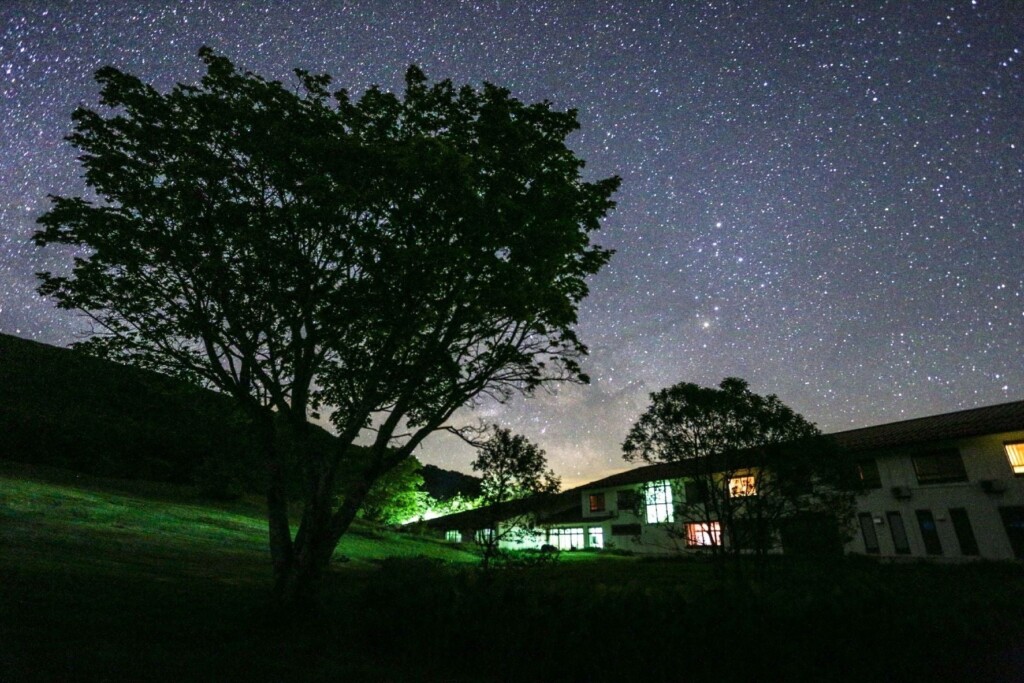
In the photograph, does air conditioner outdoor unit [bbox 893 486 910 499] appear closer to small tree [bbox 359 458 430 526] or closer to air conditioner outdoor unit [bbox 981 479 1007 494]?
air conditioner outdoor unit [bbox 981 479 1007 494]

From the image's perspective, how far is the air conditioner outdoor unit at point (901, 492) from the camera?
26.7 metres

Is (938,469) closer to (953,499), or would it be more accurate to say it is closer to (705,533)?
(953,499)

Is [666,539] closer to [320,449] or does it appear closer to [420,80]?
[320,449]

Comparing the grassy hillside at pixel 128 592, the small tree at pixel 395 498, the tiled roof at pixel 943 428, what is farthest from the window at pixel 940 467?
the small tree at pixel 395 498

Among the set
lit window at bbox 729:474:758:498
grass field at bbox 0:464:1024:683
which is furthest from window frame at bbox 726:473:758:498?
grass field at bbox 0:464:1024:683

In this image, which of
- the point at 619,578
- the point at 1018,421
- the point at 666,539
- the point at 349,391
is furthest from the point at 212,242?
the point at 666,539

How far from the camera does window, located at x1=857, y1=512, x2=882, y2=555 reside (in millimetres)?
27516

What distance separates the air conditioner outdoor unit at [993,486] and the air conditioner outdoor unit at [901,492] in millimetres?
3257

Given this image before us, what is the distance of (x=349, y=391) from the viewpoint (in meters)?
12.4

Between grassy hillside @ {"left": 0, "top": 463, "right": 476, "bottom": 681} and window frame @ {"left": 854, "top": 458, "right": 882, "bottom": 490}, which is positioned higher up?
window frame @ {"left": 854, "top": 458, "right": 882, "bottom": 490}

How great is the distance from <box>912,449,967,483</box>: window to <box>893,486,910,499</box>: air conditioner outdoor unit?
0.84 m

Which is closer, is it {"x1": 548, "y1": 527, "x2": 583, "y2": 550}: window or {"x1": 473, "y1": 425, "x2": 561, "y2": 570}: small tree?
{"x1": 473, "y1": 425, "x2": 561, "y2": 570}: small tree

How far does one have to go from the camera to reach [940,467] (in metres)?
26.3

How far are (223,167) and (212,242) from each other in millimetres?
1619
